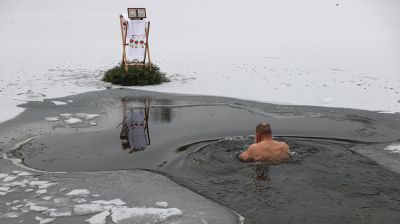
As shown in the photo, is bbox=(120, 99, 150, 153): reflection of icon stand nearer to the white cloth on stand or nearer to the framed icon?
the white cloth on stand

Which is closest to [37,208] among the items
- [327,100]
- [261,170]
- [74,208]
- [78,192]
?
[74,208]

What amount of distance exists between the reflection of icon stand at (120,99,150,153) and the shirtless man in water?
5.88 ft

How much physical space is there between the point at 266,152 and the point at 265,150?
3 centimetres

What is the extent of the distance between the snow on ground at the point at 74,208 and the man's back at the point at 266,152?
196 cm

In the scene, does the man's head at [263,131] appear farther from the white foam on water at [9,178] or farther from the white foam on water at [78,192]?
the white foam on water at [9,178]

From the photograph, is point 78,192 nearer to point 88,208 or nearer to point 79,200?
point 79,200

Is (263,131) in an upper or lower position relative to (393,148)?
upper

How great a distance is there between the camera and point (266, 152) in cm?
672

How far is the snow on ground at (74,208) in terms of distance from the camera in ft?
15.8

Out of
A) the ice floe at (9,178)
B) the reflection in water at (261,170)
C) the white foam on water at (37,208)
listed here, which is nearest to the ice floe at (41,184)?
the ice floe at (9,178)

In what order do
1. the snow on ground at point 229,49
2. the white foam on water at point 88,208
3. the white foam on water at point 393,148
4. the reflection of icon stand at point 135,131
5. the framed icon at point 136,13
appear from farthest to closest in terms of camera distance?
the framed icon at point 136,13 → the snow on ground at point 229,49 → the reflection of icon stand at point 135,131 → the white foam on water at point 393,148 → the white foam on water at point 88,208

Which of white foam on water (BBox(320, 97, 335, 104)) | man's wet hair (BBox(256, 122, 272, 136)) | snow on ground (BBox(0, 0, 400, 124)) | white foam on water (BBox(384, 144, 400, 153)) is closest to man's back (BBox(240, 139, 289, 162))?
man's wet hair (BBox(256, 122, 272, 136))

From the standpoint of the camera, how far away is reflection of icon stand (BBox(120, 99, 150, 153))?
7.46 metres

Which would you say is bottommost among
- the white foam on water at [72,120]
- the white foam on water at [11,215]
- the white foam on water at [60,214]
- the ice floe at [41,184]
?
the white foam on water at [60,214]
